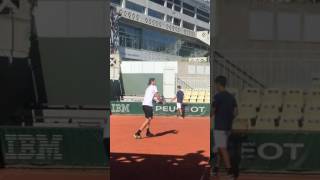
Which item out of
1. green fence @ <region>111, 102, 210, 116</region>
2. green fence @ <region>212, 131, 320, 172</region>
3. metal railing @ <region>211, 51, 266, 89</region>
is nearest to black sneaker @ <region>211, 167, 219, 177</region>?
green fence @ <region>212, 131, 320, 172</region>

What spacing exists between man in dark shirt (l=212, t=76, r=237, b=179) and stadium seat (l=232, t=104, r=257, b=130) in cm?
24

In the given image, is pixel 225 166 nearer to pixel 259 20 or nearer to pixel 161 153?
pixel 259 20

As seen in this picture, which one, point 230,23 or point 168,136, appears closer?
point 230,23

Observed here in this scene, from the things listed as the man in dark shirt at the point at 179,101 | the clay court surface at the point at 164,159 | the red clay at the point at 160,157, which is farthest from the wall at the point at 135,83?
the clay court surface at the point at 164,159

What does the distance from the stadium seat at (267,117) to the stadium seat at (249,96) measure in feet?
0.69

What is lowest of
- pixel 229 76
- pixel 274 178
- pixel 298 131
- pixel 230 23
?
pixel 274 178

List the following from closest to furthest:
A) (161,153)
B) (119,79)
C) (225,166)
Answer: (225,166)
(161,153)
(119,79)

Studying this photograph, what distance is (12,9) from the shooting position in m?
9.55

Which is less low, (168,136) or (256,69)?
(256,69)

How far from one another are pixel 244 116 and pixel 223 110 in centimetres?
65

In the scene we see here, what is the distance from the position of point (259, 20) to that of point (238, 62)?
0.84 m

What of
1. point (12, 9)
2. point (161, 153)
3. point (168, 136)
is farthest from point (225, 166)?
point (168, 136)

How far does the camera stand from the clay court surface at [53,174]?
30.3 feet

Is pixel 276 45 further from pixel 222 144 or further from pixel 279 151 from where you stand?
pixel 222 144
